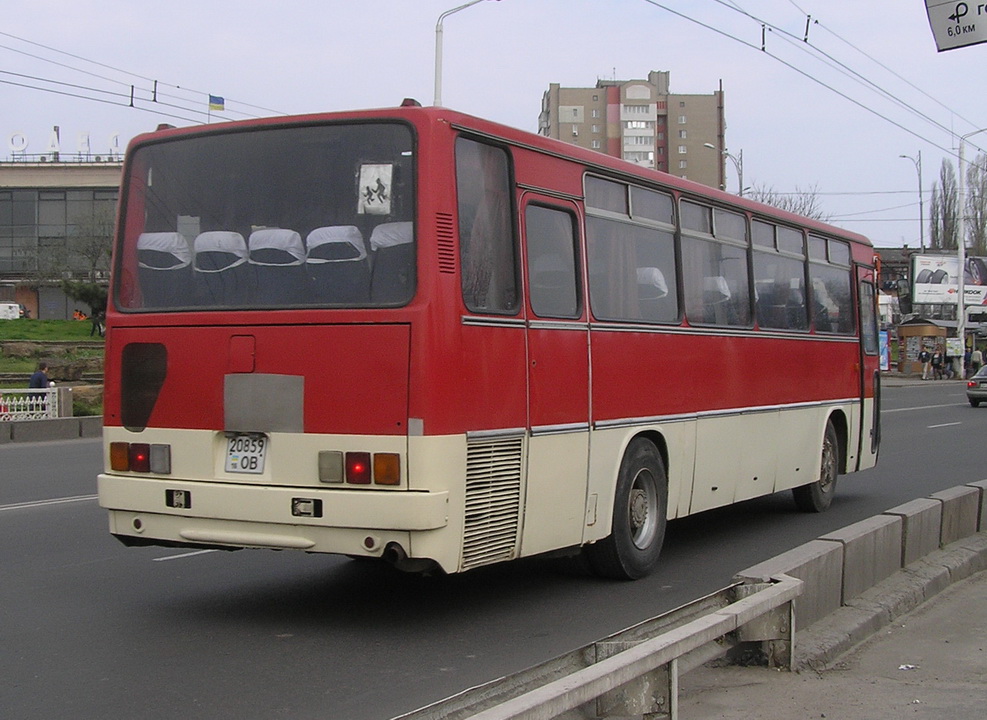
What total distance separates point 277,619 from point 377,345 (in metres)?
1.97

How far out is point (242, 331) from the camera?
7.17 meters

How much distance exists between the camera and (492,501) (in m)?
7.09

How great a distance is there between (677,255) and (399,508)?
4.15 m

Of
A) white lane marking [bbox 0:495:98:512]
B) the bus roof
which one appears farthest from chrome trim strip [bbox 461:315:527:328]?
white lane marking [bbox 0:495:98:512]

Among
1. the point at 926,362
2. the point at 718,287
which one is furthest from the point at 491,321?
the point at 926,362

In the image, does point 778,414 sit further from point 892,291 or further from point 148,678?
point 892,291

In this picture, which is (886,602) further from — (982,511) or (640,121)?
(640,121)

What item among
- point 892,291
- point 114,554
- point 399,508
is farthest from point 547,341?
point 892,291

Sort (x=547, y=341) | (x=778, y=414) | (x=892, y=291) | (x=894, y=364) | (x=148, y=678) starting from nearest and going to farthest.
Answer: (x=148, y=678) → (x=547, y=341) → (x=778, y=414) → (x=894, y=364) → (x=892, y=291)

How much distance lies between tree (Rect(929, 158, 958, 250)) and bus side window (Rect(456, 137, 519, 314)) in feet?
280

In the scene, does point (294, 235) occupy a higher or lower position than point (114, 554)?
higher

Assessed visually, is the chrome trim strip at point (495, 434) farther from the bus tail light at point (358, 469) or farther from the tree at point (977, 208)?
the tree at point (977, 208)

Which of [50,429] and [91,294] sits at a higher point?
[91,294]

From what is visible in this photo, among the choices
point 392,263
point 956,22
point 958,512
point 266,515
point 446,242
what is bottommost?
point 958,512
